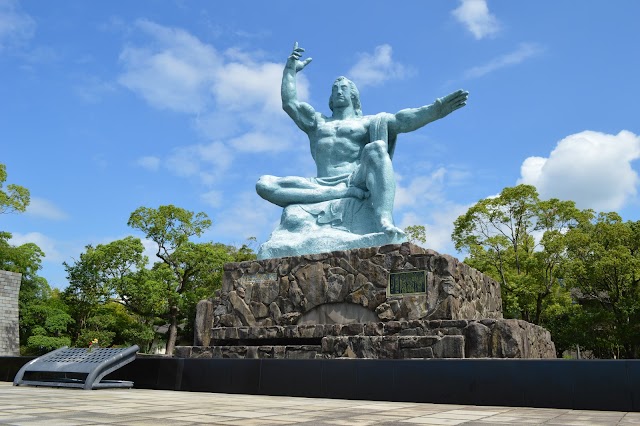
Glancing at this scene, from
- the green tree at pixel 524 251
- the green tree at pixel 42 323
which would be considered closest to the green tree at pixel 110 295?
the green tree at pixel 42 323

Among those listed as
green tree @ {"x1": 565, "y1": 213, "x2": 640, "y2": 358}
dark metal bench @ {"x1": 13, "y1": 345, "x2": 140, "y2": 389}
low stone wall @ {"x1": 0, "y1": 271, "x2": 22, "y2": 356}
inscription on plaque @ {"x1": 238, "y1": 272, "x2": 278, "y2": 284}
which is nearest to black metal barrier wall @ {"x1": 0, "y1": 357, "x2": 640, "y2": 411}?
dark metal bench @ {"x1": 13, "y1": 345, "x2": 140, "y2": 389}

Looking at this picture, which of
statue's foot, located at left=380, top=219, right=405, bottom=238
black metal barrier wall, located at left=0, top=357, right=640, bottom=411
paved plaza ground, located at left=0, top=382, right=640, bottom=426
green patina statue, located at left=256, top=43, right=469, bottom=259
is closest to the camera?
paved plaza ground, located at left=0, top=382, right=640, bottom=426

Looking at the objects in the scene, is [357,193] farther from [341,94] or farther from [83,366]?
[83,366]

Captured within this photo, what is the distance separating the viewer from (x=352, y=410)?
163 inches

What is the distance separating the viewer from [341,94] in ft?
29.3

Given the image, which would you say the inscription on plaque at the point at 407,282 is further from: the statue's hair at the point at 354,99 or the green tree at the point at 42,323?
the green tree at the point at 42,323

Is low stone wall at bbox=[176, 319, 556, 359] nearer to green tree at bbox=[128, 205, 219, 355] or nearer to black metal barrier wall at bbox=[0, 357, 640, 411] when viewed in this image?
black metal barrier wall at bbox=[0, 357, 640, 411]

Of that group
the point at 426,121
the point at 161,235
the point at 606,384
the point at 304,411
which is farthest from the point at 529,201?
Answer: the point at 304,411

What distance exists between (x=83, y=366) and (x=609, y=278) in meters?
13.6

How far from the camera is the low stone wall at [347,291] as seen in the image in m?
A: 6.26

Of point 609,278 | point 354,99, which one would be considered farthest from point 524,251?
point 354,99

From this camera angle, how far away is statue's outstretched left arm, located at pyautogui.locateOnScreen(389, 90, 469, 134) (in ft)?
25.8

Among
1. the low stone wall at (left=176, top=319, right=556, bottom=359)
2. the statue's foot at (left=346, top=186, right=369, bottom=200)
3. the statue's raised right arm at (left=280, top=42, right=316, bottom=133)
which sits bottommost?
the low stone wall at (left=176, top=319, right=556, bottom=359)

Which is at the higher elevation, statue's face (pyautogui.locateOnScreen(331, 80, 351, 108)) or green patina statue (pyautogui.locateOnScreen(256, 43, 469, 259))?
statue's face (pyautogui.locateOnScreen(331, 80, 351, 108))
